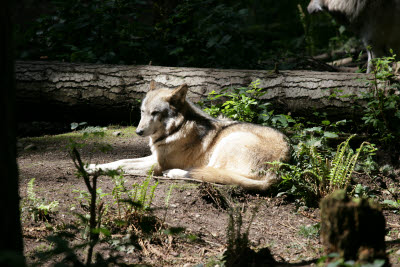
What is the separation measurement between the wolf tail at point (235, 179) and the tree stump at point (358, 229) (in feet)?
7.43

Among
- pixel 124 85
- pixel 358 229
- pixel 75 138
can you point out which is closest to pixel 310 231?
pixel 358 229

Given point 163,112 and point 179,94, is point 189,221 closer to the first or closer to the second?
point 163,112

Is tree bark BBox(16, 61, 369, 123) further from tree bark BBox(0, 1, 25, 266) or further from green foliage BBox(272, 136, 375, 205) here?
tree bark BBox(0, 1, 25, 266)

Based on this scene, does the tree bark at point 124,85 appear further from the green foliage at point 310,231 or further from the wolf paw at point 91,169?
the green foliage at point 310,231

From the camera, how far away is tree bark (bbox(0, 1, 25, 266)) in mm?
1646

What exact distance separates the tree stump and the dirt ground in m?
0.56

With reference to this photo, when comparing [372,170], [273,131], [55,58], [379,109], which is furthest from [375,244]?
[55,58]

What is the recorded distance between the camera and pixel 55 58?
8195 millimetres

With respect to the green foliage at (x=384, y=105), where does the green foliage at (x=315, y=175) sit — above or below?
below

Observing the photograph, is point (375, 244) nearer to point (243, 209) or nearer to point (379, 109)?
point (243, 209)

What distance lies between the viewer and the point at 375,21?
272 inches

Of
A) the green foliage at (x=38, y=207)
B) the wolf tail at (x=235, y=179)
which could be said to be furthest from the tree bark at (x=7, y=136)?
the wolf tail at (x=235, y=179)

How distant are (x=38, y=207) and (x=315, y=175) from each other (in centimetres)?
293

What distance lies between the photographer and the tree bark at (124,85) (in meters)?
6.23
